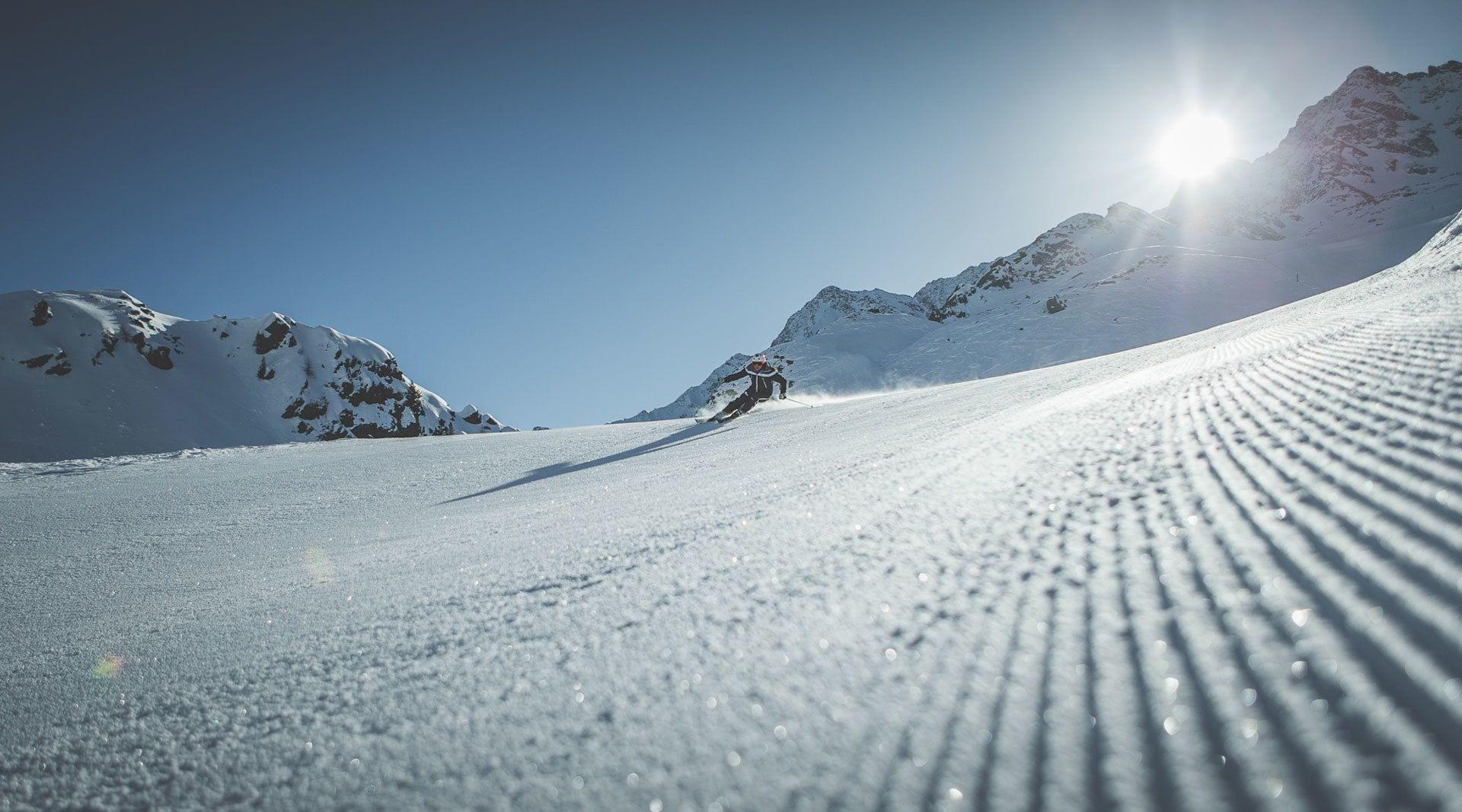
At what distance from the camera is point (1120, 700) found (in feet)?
2.06

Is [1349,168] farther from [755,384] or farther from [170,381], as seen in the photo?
[170,381]

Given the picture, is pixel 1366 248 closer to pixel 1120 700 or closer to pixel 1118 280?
pixel 1118 280

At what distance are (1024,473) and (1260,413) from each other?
0.74 metres

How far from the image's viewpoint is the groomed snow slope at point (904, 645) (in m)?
0.58

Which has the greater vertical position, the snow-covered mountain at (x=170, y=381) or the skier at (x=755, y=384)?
the snow-covered mountain at (x=170, y=381)

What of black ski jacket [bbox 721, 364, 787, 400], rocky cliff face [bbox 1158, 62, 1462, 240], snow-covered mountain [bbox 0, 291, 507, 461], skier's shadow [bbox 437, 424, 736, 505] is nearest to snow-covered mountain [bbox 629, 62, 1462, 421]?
rocky cliff face [bbox 1158, 62, 1462, 240]

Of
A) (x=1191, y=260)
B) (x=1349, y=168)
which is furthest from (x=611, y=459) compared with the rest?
(x=1349, y=168)

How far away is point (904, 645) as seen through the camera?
81 cm

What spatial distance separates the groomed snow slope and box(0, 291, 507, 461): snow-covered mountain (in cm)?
5159

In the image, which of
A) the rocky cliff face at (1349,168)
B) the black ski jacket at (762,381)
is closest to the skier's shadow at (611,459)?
the black ski jacket at (762,381)

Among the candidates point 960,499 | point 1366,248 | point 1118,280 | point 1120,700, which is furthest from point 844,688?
point 1366,248

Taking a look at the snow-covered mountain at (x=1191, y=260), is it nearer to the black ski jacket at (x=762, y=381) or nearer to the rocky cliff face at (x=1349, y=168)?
the rocky cliff face at (x=1349, y=168)

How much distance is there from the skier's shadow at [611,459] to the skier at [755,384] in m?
1.30

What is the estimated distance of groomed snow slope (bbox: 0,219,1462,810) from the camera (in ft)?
1.89
